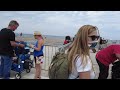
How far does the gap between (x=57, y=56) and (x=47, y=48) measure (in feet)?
21.4

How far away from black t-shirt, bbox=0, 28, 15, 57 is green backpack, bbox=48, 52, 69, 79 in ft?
7.98

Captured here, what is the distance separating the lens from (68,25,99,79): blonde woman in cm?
192

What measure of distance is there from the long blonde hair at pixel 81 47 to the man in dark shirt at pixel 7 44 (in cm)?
251

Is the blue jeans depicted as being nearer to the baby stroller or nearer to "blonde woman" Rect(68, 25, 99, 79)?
→ the baby stroller

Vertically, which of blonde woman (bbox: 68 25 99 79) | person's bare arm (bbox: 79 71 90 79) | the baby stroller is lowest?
the baby stroller

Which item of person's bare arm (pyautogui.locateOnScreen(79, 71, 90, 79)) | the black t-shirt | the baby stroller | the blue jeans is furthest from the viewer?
the baby stroller

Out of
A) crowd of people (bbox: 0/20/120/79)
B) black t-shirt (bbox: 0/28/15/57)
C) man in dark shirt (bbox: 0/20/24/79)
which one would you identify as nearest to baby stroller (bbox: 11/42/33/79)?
crowd of people (bbox: 0/20/120/79)

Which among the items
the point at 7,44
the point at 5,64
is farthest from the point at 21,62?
the point at 7,44

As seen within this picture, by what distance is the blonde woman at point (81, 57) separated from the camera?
6.29 ft

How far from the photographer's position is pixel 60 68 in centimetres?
193

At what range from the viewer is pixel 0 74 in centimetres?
455

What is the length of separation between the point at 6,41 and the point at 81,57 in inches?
105
